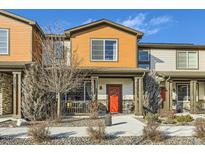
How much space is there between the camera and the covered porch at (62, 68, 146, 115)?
2131 cm

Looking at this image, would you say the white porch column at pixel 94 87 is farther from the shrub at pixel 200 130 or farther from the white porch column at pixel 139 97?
the shrub at pixel 200 130

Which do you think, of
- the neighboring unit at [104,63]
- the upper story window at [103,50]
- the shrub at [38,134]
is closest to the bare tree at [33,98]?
the neighboring unit at [104,63]

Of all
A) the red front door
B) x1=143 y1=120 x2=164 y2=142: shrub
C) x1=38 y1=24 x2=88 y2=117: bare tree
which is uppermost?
x1=38 y1=24 x2=88 y2=117: bare tree

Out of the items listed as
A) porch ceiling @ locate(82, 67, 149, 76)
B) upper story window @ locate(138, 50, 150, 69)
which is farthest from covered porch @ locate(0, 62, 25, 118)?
upper story window @ locate(138, 50, 150, 69)

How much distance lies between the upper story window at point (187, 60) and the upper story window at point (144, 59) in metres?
2.77

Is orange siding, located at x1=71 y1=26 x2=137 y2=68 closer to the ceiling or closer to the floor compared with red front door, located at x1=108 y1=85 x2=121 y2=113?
closer to the ceiling

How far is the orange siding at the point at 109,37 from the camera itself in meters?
22.3

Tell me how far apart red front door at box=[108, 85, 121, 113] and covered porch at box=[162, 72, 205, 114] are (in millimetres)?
3613

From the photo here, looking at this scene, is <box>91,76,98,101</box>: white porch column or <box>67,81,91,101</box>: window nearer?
<box>91,76,98,101</box>: white porch column

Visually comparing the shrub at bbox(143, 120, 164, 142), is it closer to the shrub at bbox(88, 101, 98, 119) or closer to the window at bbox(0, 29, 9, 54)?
the shrub at bbox(88, 101, 98, 119)

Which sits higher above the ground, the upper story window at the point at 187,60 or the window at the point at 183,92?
the upper story window at the point at 187,60
